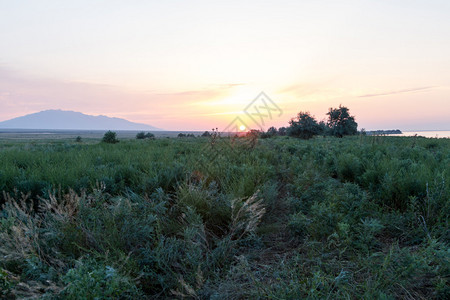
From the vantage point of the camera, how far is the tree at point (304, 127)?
34.7m

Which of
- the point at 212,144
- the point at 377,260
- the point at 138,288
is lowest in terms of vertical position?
the point at 138,288

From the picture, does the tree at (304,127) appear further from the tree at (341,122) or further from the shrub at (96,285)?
the shrub at (96,285)

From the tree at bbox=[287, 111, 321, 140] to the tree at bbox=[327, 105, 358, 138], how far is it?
6400mm

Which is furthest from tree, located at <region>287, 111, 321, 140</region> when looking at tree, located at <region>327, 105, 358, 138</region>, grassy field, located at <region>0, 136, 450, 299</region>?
grassy field, located at <region>0, 136, 450, 299</region>

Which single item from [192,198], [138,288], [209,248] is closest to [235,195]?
[192,198]

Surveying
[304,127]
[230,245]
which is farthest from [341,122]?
[230,245]

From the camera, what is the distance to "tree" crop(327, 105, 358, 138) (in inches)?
1578

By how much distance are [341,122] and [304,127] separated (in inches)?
400

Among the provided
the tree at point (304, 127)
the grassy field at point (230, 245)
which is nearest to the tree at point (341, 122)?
the tree at point (304, 127)

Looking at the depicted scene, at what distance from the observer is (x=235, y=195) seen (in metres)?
3.92

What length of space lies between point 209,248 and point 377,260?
1.66m

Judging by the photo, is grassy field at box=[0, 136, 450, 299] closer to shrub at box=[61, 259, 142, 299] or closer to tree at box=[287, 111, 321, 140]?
shrub at box=[61, 259, 142, 299]

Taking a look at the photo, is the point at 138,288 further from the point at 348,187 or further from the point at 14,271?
the point at 348,187

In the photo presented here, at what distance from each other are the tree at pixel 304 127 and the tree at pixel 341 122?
640 centimetres
